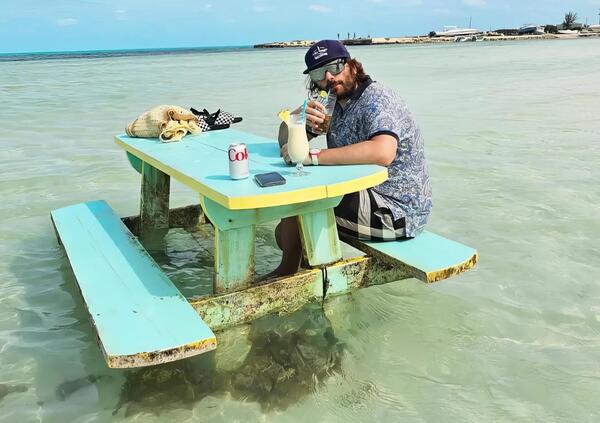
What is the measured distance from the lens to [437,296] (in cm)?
349

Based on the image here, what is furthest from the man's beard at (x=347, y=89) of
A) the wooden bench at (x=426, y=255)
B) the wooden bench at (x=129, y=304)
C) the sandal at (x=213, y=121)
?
the sandal at (x=213, y=121)

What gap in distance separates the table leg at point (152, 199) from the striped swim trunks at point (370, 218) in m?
1.97

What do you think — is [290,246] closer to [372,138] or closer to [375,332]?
[375,332]

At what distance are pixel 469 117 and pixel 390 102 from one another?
7.63 meters

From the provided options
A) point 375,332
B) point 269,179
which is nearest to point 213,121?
point 269,179

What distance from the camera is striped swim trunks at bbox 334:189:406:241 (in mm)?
2969

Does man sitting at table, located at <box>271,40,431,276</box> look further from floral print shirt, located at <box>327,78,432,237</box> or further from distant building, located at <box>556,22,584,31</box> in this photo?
distant building, located at <box>556,22,584,31</box>

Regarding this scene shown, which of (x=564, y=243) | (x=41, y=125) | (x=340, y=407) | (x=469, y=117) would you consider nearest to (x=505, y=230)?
(x=564, y=243)

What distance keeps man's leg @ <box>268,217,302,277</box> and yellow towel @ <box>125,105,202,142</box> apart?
1143mm

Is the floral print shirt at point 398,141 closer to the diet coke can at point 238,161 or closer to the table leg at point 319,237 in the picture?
the table leg at point 319,237

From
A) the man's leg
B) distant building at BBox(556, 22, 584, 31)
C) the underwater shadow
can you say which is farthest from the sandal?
distant building at BBox(556, 22, 584, 31)

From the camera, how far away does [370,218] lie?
9.77ft

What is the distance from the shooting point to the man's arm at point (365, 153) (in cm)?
271

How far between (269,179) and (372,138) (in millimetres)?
628
